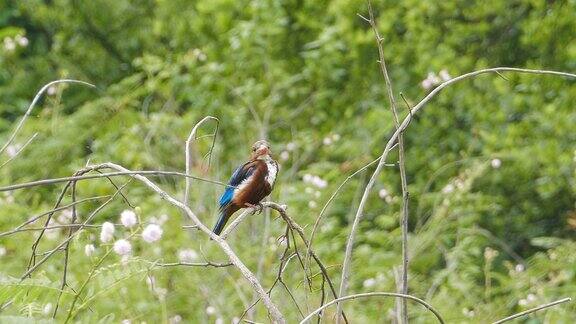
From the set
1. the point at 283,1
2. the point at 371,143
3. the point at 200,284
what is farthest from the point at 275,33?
the point at 200,284

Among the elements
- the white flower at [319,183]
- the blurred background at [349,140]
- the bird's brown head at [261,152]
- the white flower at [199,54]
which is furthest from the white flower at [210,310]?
the white flower at [199,54]

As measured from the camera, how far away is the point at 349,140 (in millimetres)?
8289

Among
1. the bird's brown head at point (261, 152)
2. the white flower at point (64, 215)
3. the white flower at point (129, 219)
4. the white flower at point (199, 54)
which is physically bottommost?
the white flower at point (129, 219)

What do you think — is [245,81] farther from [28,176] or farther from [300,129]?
[28,176]

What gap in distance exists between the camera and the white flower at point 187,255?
217 inches

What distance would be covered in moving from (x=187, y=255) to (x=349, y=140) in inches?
113

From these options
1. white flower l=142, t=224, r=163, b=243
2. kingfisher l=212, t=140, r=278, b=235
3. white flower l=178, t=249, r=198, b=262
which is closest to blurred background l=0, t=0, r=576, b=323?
white flower l=178, t=249, r=198, b=262

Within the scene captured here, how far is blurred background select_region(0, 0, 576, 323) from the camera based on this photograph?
6254 millimetres

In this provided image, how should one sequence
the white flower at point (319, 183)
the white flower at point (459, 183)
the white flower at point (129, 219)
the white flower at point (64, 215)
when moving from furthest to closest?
the white flower at point (459, 183) < the white flower at point (319, 183) < the white flower at point (64, 215) < the white flower at point (129, 219)

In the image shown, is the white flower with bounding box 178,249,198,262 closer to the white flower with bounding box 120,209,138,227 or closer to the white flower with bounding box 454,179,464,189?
the white flower with bounding box 454,179,464,189

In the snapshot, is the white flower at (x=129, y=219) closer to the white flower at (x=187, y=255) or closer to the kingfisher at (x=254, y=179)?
the kingfisher at (x=254, y=179)

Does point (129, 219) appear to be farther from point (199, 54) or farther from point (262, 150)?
point (199, 54)

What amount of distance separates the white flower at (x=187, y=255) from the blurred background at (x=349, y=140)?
0.04 ft

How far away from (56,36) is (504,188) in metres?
4.20
